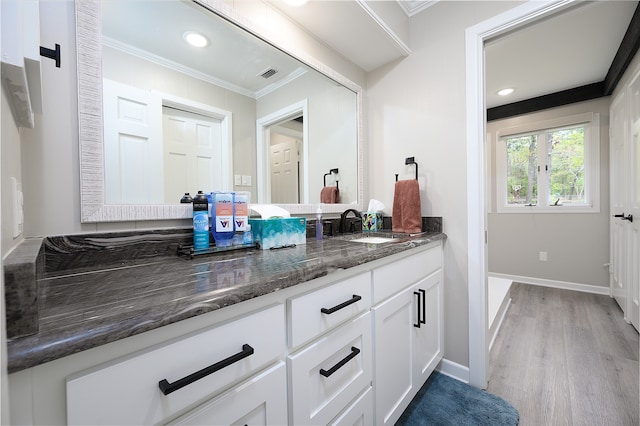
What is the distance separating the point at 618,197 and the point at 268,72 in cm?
345

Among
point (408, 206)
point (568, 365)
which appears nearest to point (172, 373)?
point (408, 206)

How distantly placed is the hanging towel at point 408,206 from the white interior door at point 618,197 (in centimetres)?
215

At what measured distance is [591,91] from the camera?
2.88 m

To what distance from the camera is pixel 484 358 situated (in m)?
1.50

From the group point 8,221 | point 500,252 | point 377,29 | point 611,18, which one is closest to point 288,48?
point 377,29

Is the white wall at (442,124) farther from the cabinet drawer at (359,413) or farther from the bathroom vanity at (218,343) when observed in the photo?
the cabinet drawer at (359,413)

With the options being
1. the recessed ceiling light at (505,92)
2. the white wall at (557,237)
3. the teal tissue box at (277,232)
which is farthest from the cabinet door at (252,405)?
the white wall at (557,237)

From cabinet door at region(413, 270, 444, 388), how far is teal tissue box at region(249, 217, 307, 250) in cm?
64

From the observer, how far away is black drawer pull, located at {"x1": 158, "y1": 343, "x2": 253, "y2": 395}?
18.0 inches

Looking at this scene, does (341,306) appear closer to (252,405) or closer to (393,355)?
(252,405)

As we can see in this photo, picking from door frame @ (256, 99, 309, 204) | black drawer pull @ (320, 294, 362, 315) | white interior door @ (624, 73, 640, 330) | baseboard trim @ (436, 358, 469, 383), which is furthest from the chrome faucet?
white interior door @ (624, 73, 640, 330)

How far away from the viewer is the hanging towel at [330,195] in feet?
5.72

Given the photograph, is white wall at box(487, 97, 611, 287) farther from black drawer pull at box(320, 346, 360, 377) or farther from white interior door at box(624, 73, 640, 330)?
black drawer pull at box(320, 346, 360, 377)

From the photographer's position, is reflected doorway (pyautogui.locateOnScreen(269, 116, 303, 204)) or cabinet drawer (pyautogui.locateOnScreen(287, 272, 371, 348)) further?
reflected doorway (pyautogui.locateOnScreen(269, 116, 303, 204))
